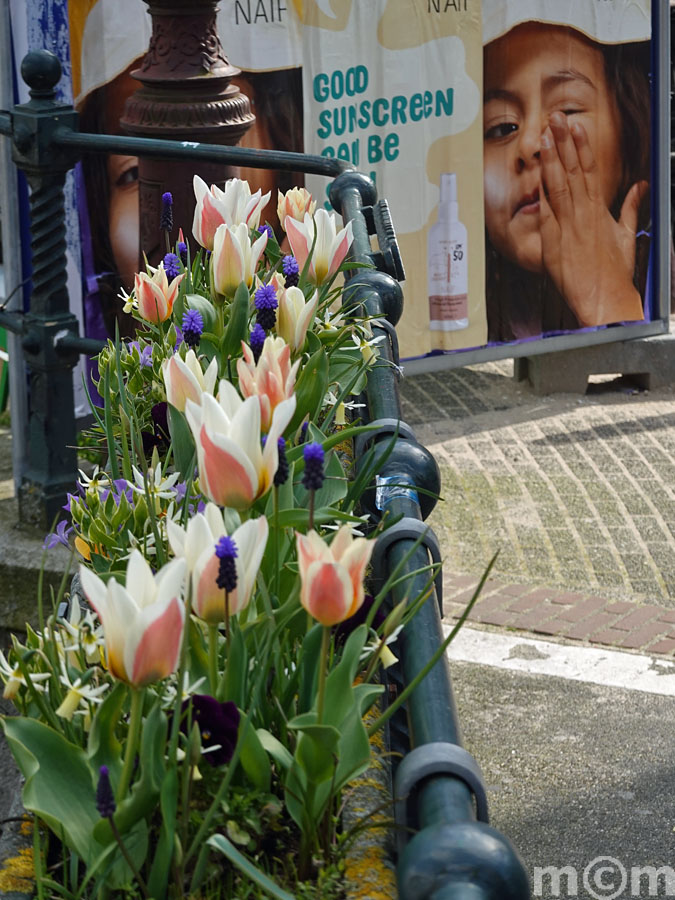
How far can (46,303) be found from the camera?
3.80m

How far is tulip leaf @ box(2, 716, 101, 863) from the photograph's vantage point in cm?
111

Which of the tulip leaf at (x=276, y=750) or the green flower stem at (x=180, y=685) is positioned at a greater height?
the green flower stem at (x=180, y=685)

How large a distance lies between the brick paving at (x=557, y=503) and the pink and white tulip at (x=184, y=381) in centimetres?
295

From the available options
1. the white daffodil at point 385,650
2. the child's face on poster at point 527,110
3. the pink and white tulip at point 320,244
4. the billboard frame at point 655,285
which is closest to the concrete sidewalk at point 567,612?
the billboard frame at point 655,285

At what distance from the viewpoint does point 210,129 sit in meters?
3.75

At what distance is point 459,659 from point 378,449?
3126mm

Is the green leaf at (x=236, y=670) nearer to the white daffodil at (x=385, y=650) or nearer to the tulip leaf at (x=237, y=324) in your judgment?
the white daffodil at (x=385, y=650)

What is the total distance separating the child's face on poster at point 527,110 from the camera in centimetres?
721

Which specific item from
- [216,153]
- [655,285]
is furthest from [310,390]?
[655,285]

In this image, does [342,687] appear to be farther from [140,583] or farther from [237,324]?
[237,324]

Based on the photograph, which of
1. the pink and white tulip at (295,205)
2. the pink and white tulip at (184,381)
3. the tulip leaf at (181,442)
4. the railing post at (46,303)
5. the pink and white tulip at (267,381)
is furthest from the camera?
the railing post at (46,303)

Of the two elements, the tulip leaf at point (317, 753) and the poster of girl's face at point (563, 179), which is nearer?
the tulip leaf at point (317, 753)

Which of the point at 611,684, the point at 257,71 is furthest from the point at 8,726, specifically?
the point at 257,71

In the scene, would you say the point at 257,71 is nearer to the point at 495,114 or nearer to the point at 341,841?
the point at 495,114
